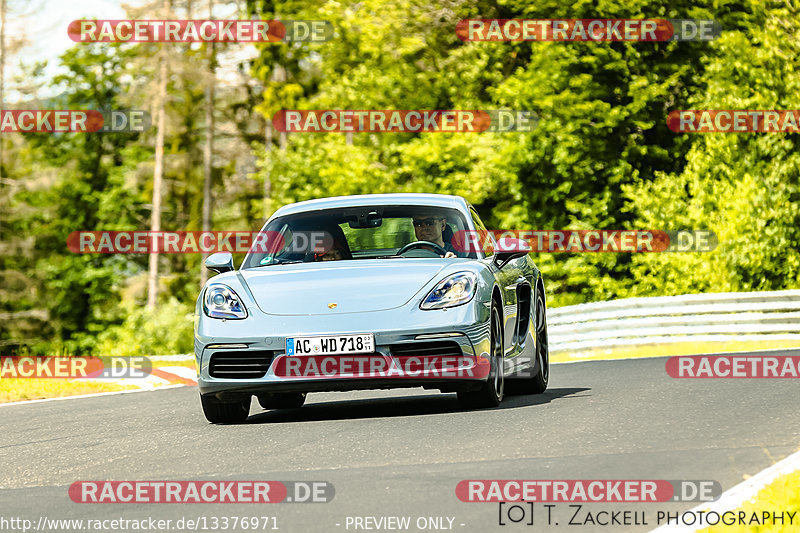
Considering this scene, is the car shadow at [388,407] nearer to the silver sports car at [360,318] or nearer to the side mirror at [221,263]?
the silver sports car at [360,318]

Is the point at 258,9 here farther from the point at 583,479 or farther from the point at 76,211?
the point at 583,479

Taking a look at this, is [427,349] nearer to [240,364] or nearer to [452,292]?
[452,292]

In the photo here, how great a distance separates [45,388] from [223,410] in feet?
21.7

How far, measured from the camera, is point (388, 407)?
33.5 feet

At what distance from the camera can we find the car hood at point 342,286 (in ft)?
28.4

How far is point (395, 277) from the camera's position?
880 cm

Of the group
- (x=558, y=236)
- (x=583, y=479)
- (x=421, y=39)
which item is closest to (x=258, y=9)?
(x=421, y=39)

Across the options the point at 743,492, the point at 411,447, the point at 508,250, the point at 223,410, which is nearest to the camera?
the point at 743,492

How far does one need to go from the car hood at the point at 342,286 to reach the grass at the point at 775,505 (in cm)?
341

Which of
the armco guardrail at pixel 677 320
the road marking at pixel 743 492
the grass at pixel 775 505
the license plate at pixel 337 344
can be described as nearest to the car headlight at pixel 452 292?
the license plate at pixel 337 344

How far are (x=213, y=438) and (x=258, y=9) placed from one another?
4391 cm

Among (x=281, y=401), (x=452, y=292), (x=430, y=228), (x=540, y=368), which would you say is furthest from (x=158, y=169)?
(x=452, y=292)

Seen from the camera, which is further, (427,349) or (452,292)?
(452,292)

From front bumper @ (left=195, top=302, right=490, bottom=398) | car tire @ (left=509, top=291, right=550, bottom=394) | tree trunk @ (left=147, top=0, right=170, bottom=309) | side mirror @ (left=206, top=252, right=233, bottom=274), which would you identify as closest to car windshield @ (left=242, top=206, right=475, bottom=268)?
side mirror @ (left=206, top=252, right=233, bottom=274)
